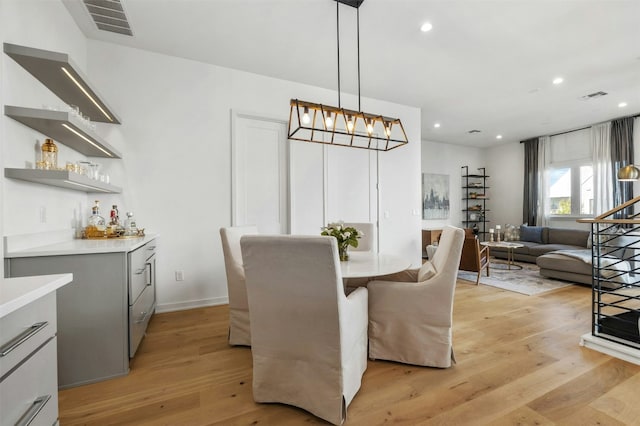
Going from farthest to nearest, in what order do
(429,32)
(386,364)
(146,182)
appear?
(146,182) < (429,32) < (386,364)

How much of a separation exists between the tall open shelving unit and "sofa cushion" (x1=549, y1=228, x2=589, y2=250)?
74.8 inches

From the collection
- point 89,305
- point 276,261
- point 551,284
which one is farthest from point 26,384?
point 551,284

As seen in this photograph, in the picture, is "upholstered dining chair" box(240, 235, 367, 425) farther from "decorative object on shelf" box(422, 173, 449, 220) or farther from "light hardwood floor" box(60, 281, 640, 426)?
"decorative object on shelf" box(422, 173, 449, 220)

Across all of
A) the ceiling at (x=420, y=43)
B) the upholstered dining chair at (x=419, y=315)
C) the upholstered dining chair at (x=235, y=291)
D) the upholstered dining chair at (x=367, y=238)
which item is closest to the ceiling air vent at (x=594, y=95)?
the ceiling at (x=420, y=43)

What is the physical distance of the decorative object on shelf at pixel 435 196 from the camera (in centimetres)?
751

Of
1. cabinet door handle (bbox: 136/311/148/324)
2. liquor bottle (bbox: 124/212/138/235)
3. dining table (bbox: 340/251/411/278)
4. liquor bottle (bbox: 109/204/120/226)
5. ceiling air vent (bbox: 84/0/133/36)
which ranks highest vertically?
ceiling air vent (bbox: 84/0/133/36)

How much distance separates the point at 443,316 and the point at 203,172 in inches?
115

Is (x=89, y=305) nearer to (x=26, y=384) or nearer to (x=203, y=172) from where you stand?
(x=26, y=384)

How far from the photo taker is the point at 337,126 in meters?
4.44

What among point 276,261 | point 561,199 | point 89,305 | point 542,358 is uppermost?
point 561,199

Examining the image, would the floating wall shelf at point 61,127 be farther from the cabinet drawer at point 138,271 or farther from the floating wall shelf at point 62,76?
the cabinet drawer at point 138,271

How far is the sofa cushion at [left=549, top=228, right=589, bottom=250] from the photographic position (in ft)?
18.7

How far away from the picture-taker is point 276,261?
151 centimetres

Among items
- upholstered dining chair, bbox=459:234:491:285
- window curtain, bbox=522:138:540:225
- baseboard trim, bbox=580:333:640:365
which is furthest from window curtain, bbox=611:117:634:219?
baseboard trim, bbox=580:333:640:365
